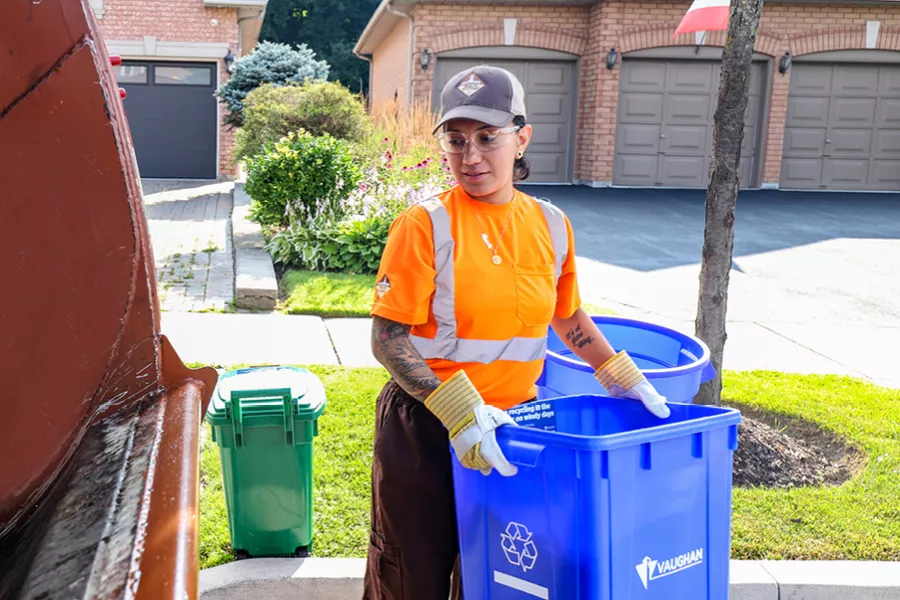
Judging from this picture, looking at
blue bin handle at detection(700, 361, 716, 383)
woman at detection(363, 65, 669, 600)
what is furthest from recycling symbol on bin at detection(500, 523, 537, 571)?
blue bin handle at detection(700, 361, 716, 383)

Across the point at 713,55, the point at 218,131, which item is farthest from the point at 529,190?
the point at 218,131

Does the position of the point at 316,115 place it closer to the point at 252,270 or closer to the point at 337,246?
the point at 337,246

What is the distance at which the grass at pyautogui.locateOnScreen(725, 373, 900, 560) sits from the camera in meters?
3.73

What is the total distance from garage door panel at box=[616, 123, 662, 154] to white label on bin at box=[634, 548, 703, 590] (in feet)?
57.0

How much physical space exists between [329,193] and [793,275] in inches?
210

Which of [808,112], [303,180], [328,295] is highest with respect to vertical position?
[808,112]

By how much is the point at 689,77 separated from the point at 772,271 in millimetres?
9170

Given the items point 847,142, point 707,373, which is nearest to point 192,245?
Result: point 707,373

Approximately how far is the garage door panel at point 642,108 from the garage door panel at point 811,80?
2.94 meters

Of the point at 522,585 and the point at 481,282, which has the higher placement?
the point at 481,282

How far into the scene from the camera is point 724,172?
180 inches

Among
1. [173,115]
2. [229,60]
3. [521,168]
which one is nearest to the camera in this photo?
[521,168]

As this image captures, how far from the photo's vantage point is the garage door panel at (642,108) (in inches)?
736

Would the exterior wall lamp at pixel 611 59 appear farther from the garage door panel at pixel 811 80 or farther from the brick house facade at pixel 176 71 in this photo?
the brick house facade at pixel 176 71
